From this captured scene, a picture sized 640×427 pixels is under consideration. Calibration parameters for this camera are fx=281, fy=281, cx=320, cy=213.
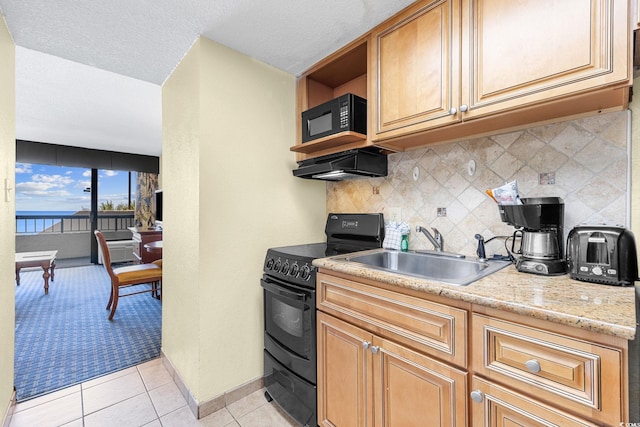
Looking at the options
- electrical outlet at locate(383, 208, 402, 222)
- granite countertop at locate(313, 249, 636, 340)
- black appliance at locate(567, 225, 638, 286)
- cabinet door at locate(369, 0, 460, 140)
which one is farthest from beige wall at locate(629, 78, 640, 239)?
electrical outlet at locate(383, 208, 402, 222)

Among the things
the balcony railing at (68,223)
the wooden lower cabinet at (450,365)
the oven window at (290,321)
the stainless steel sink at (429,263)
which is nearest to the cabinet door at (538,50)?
the stainless steel sink at (429,263)

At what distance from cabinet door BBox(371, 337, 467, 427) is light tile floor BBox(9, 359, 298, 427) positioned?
75cm

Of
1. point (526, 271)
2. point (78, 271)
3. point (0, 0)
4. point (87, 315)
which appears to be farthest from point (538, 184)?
point (78, 271)

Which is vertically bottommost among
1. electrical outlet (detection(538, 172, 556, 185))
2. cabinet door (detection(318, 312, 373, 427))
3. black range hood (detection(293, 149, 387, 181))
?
cabinet door (detection(318, 312, 373, 427))

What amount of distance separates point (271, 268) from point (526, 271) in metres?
1.33

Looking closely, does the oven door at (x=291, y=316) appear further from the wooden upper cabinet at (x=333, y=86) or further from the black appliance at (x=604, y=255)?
the black appliance at (x=604, y=255)

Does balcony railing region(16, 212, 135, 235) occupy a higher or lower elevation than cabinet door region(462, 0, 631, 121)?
lower

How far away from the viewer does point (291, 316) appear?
165cm

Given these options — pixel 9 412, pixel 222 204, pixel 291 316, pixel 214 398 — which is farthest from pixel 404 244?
pixel 9 412

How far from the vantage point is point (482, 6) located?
3.92ft

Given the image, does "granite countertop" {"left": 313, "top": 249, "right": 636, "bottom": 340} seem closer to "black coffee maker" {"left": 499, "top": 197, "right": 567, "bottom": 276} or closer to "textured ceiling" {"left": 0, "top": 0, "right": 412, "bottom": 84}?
"black coffee maker" {"left": 499, "top": 197, "right": 567, "bottom": 276}

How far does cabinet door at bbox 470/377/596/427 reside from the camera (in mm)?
762

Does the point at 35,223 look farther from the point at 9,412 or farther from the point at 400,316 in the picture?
the point at 400,316

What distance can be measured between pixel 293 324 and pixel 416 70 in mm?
1522
